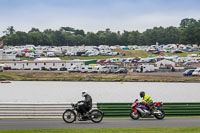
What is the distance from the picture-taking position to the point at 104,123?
22891mm

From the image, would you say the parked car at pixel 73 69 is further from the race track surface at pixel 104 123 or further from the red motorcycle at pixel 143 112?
the race track surface at pixel 104 123

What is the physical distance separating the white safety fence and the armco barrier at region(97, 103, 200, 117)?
2.42 m

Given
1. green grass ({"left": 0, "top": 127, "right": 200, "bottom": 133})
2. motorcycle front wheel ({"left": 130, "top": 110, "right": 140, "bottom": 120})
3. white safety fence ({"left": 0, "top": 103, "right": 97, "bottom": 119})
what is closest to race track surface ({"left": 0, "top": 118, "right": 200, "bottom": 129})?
motorcycle front wheel ({"left": 130, "top": 110, "right": 140, "bottom": 120})

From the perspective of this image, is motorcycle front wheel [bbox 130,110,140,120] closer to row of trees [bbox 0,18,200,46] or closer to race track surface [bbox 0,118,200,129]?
race track surface [bbox 0,118,200,129]

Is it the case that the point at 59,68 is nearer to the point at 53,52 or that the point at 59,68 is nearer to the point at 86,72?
the point at 86,72

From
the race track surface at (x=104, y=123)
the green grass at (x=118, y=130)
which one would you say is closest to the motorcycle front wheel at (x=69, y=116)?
the race track surface at (x=104, y=123)

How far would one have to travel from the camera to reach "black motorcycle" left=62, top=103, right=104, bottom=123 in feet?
75.4

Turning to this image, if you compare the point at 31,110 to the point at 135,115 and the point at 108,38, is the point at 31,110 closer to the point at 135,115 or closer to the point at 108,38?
the point at 135,115

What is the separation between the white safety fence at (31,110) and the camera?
24844mm

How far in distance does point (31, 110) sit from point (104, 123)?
446 cm

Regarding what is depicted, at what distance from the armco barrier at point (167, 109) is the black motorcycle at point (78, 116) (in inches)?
103

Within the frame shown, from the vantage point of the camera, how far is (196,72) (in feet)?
273

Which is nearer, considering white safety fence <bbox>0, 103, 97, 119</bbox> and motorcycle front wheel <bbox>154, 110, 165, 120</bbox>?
motorcycle front wheel <bbox>154, 110, 165, 120</bbox>

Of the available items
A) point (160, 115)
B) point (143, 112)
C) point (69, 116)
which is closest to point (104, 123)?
point (69, 116)
